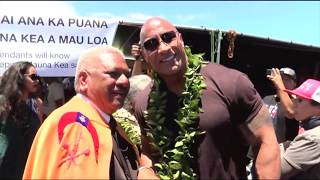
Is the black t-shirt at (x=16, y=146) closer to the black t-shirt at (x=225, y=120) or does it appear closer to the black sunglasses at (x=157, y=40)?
the black sunglasses at (x=157, y=40)

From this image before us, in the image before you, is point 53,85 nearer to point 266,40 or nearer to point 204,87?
point 266,40

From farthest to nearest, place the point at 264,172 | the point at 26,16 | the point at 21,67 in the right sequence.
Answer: the point at 26,16, the point at 21,67, the point at 264,172

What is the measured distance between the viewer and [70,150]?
2328 mm

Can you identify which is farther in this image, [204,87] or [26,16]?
[26,16]

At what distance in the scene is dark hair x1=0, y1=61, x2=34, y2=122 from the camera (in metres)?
4.49

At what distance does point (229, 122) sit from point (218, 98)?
132 mm

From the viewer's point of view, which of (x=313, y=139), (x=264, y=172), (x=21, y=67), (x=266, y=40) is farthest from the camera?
(x=266, y=40)

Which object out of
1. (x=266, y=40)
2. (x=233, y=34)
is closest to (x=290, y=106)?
(x=233, y=34)

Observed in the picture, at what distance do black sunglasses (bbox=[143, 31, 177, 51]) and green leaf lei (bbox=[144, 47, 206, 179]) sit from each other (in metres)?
0.20

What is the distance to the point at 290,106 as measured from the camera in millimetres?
4824

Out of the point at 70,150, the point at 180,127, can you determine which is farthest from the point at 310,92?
the point at 70,150

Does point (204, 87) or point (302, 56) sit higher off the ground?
point (204, 87)

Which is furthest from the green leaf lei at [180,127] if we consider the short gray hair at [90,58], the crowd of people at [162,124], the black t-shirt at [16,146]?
the black t-shirt at [16,146]

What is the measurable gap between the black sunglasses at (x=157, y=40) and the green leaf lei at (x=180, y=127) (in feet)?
0.65
